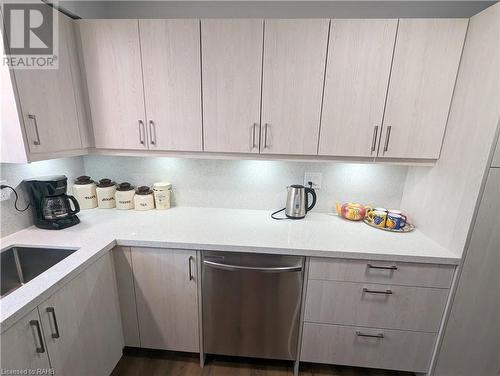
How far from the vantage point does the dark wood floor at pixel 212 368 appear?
1.50 metres

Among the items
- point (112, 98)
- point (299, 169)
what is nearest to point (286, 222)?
point (299, 169)

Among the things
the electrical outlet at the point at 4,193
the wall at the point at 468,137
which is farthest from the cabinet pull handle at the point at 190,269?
the wall at the point at 468,137

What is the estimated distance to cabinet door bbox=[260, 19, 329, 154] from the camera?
126 centimetres

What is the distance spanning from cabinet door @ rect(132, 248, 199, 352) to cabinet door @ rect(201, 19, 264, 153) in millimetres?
720

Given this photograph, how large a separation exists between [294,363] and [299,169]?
4.34 feet

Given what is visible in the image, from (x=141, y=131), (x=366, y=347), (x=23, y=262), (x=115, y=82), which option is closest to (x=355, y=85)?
(x=141, y=131)

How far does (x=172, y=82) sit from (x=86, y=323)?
4.53 feet

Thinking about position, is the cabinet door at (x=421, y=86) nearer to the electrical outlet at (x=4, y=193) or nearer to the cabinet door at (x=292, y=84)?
the cabinet door at (x=292, y=84)

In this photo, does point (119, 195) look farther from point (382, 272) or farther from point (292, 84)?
point (382, 272)

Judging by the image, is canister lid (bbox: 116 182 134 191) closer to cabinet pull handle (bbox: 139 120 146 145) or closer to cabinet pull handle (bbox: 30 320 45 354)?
cabinet pull handle (bbox: 139 120 146 145)

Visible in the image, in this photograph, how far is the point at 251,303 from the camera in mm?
1360

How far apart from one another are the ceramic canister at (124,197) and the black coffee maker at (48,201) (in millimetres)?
357

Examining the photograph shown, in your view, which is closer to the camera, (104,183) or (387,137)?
(387,137)

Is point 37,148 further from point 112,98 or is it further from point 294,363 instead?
point 294,363
